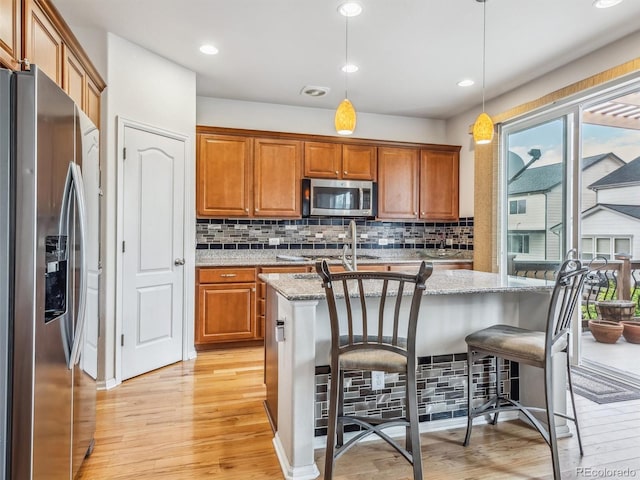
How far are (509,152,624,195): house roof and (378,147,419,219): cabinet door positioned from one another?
1.12 metres

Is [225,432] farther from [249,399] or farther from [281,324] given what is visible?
[281,324]

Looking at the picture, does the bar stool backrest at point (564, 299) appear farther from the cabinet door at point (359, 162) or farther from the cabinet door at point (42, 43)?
the cabinet door at point (359, 162)

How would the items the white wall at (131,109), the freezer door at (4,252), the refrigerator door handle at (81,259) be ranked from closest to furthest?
the freezer door at (4,252), the refrigerator door handle at (81,259), the white wall at (131,109)

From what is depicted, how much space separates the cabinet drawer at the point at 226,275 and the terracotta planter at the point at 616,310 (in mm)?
3239

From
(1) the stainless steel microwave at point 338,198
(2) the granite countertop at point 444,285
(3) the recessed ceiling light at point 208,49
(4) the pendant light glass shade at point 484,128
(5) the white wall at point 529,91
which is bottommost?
(2) the granite countertop at point 444,285

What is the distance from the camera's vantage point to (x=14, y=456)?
1.29 metres

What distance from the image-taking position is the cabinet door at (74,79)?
236 centimetres

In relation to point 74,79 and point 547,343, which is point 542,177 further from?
point 74,79

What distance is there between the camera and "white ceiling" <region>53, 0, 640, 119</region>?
106 inches

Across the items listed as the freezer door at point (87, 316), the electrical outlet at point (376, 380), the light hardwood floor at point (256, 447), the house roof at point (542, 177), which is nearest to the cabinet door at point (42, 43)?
the freezer door at point (87, 316)

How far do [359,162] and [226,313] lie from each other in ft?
7.53

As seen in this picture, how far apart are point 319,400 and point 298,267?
2.12 m

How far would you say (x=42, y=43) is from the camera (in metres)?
2.02

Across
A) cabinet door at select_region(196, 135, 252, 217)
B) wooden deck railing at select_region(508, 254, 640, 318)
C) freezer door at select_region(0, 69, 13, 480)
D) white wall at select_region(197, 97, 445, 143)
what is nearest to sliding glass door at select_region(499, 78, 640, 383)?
wooden deck railing at select_region(508, 254, 640, 318)
